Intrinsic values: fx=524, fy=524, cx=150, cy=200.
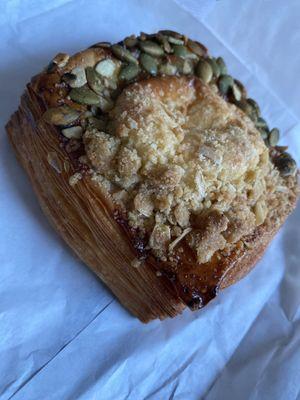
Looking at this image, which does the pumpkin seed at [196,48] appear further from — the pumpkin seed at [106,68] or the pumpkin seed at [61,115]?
the pumpkin seed at [61,115]

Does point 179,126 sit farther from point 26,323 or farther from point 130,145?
point 26,323

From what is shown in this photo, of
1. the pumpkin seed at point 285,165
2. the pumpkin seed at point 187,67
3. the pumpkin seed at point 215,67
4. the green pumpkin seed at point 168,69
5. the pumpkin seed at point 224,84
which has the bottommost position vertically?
the pumpkin seed at point 285,165

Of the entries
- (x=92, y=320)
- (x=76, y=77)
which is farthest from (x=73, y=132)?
(x=92, y=320)

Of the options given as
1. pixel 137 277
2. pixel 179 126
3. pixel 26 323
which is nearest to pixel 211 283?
pixel 137 277

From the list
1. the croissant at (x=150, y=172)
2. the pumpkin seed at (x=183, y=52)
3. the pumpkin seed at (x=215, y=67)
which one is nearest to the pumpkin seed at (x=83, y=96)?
the croissant at (x=150, y=172)

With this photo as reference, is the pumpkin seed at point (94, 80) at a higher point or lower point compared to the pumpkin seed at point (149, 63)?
higher

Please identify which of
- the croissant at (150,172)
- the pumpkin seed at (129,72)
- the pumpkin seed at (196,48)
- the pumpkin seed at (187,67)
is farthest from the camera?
the pumpkin seed at (196,48)

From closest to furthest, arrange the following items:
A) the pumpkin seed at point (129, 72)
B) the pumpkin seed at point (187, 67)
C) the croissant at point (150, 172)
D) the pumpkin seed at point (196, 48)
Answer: the croissant at point (150, 172) < the pumpkin seed at point (129, 72) < the pumpkin seed at point (187, 67) < the pumpkin seed at point (196, 48)
